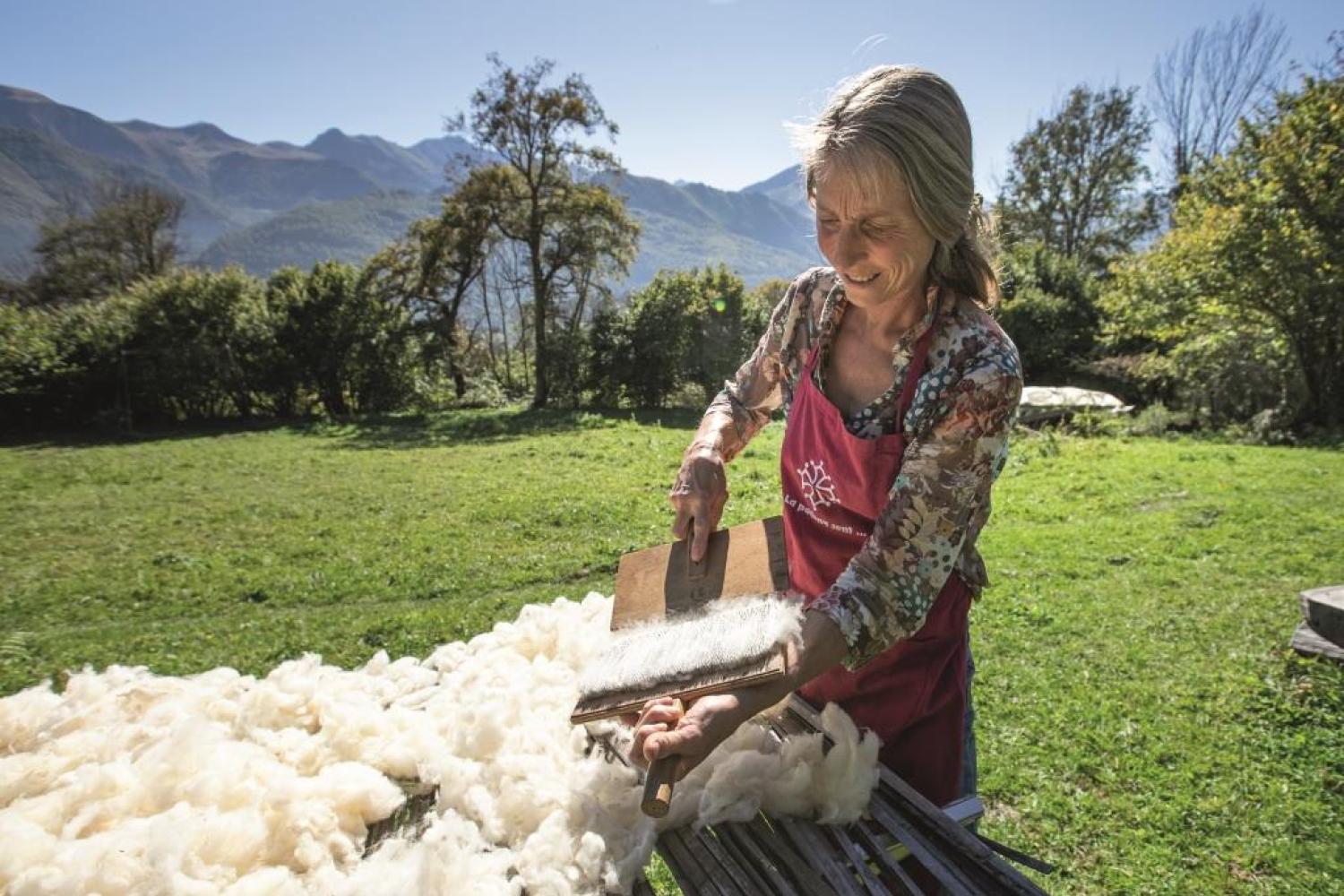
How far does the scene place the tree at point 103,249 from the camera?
129 feet

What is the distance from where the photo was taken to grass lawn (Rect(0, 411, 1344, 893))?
12.6 ft

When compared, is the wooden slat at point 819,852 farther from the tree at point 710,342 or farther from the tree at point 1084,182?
the tree at point 1084,182

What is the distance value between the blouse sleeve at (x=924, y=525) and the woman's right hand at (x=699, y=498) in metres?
0.58

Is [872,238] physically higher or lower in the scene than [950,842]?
higher

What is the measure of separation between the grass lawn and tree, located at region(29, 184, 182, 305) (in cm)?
3297

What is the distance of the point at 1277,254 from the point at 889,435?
1824 cm

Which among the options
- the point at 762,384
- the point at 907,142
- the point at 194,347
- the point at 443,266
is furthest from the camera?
the point at 443,266

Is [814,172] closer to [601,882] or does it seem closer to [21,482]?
[601,882]

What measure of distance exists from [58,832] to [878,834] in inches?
82.0

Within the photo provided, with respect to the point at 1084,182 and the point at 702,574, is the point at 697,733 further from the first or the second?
the point at 1084,182

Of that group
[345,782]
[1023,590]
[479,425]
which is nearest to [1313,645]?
[1023,590]

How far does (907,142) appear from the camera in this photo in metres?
1.40

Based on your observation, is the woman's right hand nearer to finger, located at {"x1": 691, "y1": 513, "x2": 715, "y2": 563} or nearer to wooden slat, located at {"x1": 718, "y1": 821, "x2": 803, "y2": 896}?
finger, located at {"x1": 691, "y1": 513, "x2": 715, "y2": 563}

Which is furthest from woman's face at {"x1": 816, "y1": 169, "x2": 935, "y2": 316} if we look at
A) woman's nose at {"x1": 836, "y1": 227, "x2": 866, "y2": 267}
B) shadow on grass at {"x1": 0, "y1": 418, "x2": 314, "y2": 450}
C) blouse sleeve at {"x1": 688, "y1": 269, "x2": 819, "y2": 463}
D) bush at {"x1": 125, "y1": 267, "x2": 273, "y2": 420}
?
bush at {"x1": 125, "y1": 267, "x2": 273, "y2": 420}
